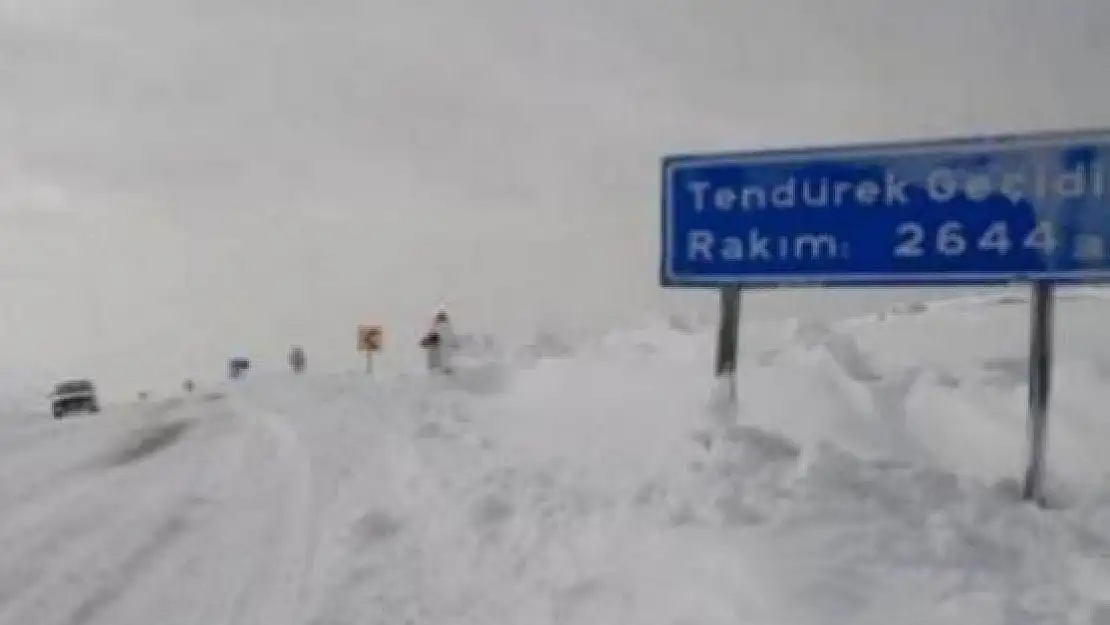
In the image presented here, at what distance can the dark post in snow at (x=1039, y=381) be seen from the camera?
9.08 m

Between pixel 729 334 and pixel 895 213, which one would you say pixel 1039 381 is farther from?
pixel 729 334

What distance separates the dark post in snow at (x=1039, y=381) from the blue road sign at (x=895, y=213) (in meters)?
0.22

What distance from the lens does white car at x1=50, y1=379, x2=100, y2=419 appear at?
120 feet

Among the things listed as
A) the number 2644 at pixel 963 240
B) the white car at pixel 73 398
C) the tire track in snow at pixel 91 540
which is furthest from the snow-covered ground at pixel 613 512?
the white car at pixel 73 398

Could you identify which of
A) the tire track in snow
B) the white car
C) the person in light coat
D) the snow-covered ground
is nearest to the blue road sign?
the snow-covered ground

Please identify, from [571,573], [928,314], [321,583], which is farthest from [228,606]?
[928,314]

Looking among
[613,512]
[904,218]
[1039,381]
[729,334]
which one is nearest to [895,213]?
[904,218]

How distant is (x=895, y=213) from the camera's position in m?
9.82

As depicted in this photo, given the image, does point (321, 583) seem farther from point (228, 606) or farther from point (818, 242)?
point (818, 242)

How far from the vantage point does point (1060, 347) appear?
18031mm

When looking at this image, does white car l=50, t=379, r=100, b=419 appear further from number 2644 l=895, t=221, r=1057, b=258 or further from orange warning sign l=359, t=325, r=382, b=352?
number 2644 l=895, t=221, r=1057, b=258

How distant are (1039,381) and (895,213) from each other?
1.55 meters

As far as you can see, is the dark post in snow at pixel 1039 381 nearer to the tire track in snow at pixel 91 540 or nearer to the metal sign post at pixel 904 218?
the metal sign post at pixel 904 218

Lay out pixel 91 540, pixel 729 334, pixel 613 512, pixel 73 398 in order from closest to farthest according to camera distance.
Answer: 1. pixel 613 512
2. pixel 91 540
3. pixel 729 334
4. pixel 73 398
